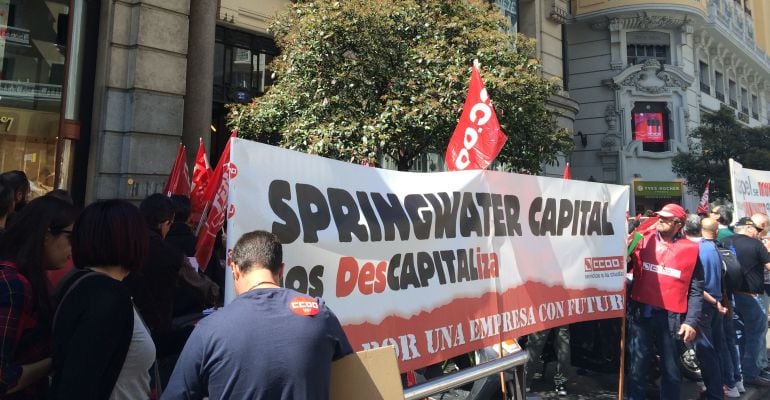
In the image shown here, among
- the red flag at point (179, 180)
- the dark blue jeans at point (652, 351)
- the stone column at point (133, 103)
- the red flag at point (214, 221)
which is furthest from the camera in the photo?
the stone column at point (133, 103)

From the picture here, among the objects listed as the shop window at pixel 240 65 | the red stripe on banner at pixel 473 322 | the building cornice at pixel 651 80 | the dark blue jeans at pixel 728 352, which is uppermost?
the building cornice at pixel 651 80

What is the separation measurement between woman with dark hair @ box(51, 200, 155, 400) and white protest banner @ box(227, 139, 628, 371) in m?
0.52

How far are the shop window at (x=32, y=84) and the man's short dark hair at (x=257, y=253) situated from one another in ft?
22.7

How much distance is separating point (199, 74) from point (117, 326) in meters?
8.09

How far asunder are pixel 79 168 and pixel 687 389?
8890 millimetres

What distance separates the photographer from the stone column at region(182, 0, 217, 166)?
29.8 ft

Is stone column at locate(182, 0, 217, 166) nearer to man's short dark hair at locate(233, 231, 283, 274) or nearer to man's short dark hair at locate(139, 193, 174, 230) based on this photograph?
man's short dark hair at locate(139, 193, 174, 230)

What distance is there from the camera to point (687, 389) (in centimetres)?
616

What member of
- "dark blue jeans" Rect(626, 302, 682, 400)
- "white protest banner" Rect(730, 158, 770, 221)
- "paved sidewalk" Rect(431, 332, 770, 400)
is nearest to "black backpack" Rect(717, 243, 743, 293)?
"paved sidewalk" Rect(431, 332, 770, 400)

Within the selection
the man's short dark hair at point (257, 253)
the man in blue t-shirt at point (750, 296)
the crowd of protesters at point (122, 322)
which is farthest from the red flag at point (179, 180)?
the man in blue t-shirt at point (750, 296)

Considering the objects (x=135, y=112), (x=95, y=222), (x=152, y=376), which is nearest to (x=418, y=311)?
(x=152, y=376)

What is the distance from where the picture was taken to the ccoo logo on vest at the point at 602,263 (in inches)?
194

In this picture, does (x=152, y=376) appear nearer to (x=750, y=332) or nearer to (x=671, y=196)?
(x=750, y=332)

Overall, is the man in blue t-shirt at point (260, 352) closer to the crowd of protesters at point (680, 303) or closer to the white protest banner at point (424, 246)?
the white protest banner at point (424, 246)
